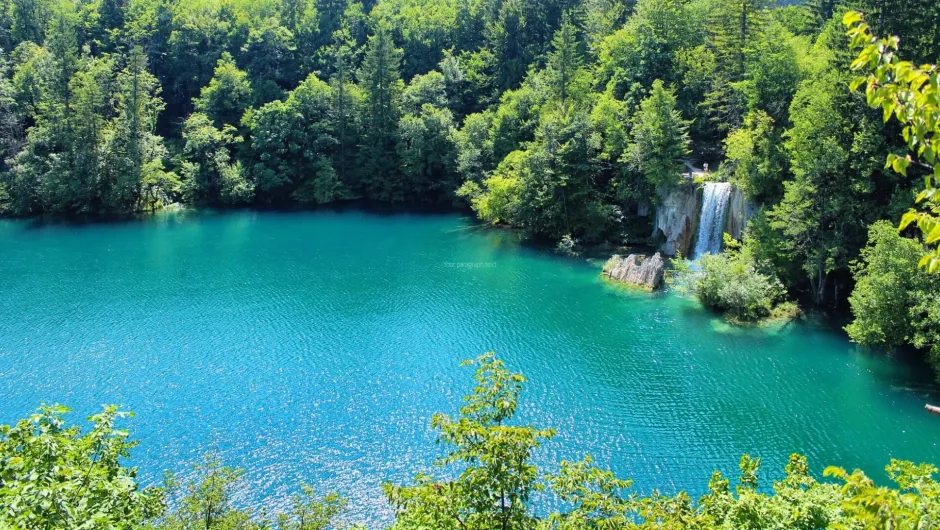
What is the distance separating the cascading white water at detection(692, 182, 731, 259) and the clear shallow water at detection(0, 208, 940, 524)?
683 centimetres

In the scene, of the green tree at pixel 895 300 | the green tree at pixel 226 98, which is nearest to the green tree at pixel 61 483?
the green tree at pixel 895 300

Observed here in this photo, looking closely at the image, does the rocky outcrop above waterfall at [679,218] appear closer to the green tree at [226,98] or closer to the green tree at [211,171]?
the green tree at [211,171]

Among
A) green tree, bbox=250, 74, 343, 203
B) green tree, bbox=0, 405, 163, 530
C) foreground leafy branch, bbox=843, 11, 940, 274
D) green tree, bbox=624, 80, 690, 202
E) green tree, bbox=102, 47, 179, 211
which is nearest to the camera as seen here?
foreground leafy branch, bbox=843, 11, 940, 274

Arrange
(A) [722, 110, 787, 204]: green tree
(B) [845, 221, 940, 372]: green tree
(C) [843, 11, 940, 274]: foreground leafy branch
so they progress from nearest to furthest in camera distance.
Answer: (C) [843, 11, 940, 274]: foreground leafy branch, (B) [845, 221, 940, 372]: green tree, (A) [722, 110, 787, 204]: green tree

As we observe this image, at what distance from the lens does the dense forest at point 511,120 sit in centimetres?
3303

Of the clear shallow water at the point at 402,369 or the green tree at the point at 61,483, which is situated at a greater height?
the green tree at the point at 61,483

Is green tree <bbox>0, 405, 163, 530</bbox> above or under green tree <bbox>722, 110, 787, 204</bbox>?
under

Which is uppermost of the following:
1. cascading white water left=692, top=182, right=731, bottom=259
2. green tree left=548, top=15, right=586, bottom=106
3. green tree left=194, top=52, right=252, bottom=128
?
green tree left=548, top=15, right=586, bottom=106

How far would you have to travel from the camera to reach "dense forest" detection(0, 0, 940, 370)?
33031 mm

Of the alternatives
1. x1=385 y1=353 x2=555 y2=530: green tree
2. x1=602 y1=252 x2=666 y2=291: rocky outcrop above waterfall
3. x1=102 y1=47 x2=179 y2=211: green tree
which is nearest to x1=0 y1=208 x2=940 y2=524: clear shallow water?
x1=602 y1=252 x2=666 y2=291: rocky outcrop above waterfall

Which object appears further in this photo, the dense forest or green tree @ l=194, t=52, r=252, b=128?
green tree @ l=194, t=52, r=252, b=128

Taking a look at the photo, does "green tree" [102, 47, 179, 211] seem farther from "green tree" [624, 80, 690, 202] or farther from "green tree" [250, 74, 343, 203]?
"green tree" [624, 80, 690, 202]

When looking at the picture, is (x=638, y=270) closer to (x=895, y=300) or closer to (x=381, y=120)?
(x=895, y=300)

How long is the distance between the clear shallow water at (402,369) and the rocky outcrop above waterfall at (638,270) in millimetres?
1371
